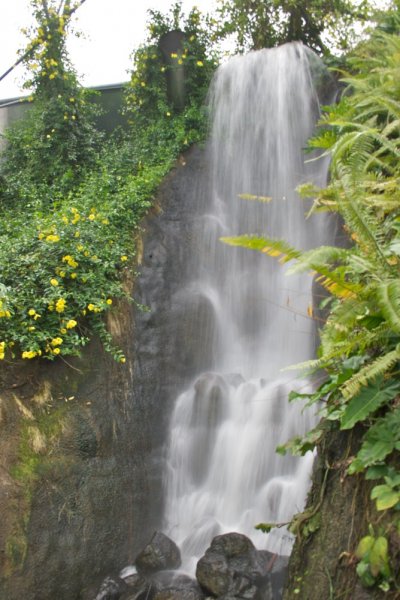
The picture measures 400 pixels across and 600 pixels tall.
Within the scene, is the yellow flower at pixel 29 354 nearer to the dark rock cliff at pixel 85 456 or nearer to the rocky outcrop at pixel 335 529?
the dark rock cliff at pixel 85 456

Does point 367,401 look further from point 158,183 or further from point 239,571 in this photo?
point 158,183

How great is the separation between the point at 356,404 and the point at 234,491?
3.65 metres

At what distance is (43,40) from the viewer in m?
10.1

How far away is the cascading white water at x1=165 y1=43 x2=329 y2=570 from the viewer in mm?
6223

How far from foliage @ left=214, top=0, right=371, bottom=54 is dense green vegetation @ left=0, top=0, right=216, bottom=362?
0.67 metres

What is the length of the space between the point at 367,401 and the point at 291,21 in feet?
29.8

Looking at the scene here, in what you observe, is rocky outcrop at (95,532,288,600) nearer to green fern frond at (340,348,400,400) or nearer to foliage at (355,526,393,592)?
foliage at (355,526,393,592)

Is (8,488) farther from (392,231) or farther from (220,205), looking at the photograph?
(220,205)

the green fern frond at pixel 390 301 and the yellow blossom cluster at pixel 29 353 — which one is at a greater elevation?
the green fern frond at pixel 390 301

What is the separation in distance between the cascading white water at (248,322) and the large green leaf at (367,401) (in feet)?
6.68

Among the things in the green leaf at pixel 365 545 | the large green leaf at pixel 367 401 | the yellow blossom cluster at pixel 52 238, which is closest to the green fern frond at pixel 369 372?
the large green leaf at pixel 367 401

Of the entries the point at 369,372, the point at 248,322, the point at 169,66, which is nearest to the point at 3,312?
the point at 248,322

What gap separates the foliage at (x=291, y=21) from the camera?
33.1ft

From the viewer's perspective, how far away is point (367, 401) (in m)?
2.94
